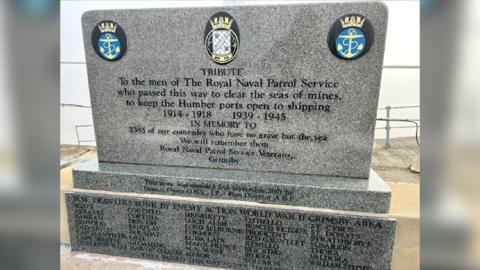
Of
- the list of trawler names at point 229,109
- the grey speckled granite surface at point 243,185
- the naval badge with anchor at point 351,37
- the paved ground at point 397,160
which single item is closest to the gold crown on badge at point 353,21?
the naval badge with anchor at point 351,37

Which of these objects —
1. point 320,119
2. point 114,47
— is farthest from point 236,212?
point 114,47

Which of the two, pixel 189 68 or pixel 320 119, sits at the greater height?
pixel 189 68

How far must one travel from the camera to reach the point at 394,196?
272 cm

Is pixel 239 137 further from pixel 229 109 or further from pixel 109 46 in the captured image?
pixel 109 46

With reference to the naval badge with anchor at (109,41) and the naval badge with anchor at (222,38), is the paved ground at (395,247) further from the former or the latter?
the naval badge with anchor at (222,38)

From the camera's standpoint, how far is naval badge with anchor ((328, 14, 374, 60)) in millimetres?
2385

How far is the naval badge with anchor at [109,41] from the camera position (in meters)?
2.78

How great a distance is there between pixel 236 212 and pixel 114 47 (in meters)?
1.75

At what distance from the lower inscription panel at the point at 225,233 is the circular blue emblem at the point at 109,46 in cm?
120

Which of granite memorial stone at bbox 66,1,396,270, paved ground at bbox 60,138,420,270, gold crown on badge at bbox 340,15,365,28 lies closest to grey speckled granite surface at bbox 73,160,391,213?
granite memorial stone at bbox 66,1,396,270

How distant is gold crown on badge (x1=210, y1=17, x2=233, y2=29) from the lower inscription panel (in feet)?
4.61

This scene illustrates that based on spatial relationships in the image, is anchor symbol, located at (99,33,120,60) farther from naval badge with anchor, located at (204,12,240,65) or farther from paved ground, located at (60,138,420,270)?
paved ground, located at (60,138,420,270)
